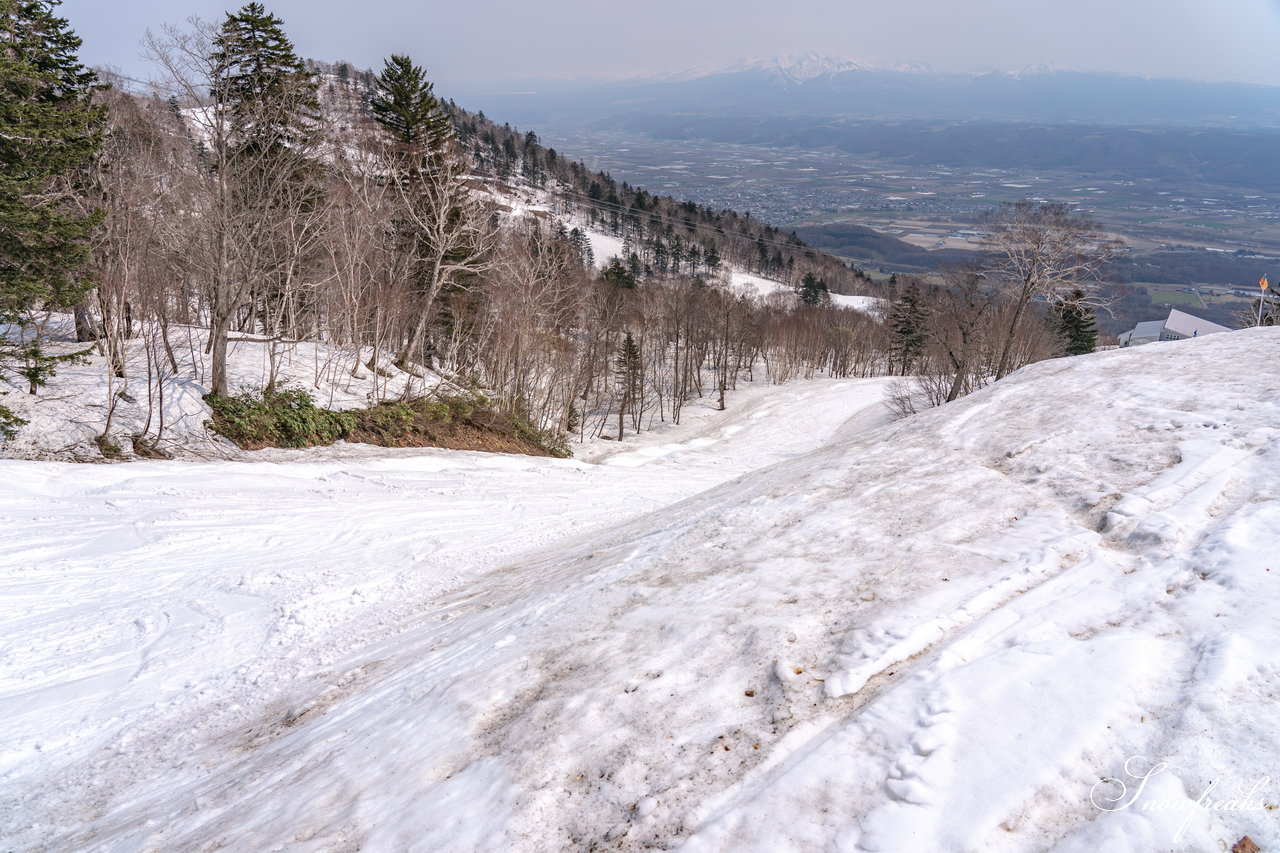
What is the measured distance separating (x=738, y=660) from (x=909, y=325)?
6646 centimetres

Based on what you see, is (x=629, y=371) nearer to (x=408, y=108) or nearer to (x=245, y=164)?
(x=408, y=108)

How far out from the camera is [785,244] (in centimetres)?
13325

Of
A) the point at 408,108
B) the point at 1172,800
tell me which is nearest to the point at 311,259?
the point at 408,108

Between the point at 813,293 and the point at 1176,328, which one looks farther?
the point at 813,293

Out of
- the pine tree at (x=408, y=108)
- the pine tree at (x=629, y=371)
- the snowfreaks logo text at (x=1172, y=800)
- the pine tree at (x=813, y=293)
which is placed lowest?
the pine tree at (x=629, y=371)

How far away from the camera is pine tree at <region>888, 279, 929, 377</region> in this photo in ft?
203

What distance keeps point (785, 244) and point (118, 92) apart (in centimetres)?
12208

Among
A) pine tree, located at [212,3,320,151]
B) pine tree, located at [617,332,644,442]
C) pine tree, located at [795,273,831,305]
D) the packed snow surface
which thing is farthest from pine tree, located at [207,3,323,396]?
pine tree, located at [795,273,831,305]

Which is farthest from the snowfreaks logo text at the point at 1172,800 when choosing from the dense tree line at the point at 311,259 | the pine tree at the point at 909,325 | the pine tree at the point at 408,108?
the pine tree at the point at 909,325

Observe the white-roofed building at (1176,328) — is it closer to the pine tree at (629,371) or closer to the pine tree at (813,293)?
the pine tree at (813,293)

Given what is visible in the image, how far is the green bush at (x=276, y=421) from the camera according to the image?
1691cm

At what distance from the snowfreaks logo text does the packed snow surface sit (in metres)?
0.01

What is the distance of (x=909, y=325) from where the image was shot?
212ft

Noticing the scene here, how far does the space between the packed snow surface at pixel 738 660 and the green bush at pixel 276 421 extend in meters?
6.31
